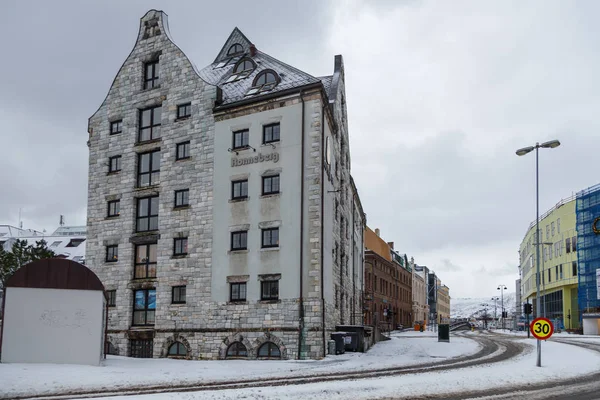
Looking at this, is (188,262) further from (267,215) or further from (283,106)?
(283,106)

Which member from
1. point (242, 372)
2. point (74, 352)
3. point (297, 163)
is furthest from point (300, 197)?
point (74, 352)

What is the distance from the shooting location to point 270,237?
3038cm

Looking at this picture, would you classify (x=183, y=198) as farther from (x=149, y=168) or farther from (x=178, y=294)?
(x=178, y=294)

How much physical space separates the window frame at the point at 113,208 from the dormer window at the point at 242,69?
1006 cm

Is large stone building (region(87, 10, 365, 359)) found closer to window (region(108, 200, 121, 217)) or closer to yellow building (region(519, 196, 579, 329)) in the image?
window (region(108, 200, 121, 217))

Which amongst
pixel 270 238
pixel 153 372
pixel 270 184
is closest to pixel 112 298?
pixel 270 238

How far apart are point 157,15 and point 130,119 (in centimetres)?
682

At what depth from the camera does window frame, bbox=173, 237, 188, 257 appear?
32656mm

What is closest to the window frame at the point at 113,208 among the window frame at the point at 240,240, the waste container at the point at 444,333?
the window frame at the point at 240,240

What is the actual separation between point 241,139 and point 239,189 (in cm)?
277

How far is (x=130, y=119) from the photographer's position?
36000mm

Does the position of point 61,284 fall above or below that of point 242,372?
above

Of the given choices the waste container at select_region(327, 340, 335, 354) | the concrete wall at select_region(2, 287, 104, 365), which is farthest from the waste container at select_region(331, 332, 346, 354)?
the concrete wall at select_region(2, 287, 104, 365)

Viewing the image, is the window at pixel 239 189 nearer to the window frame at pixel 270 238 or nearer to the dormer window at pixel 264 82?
the window frame at pixel 270 238
